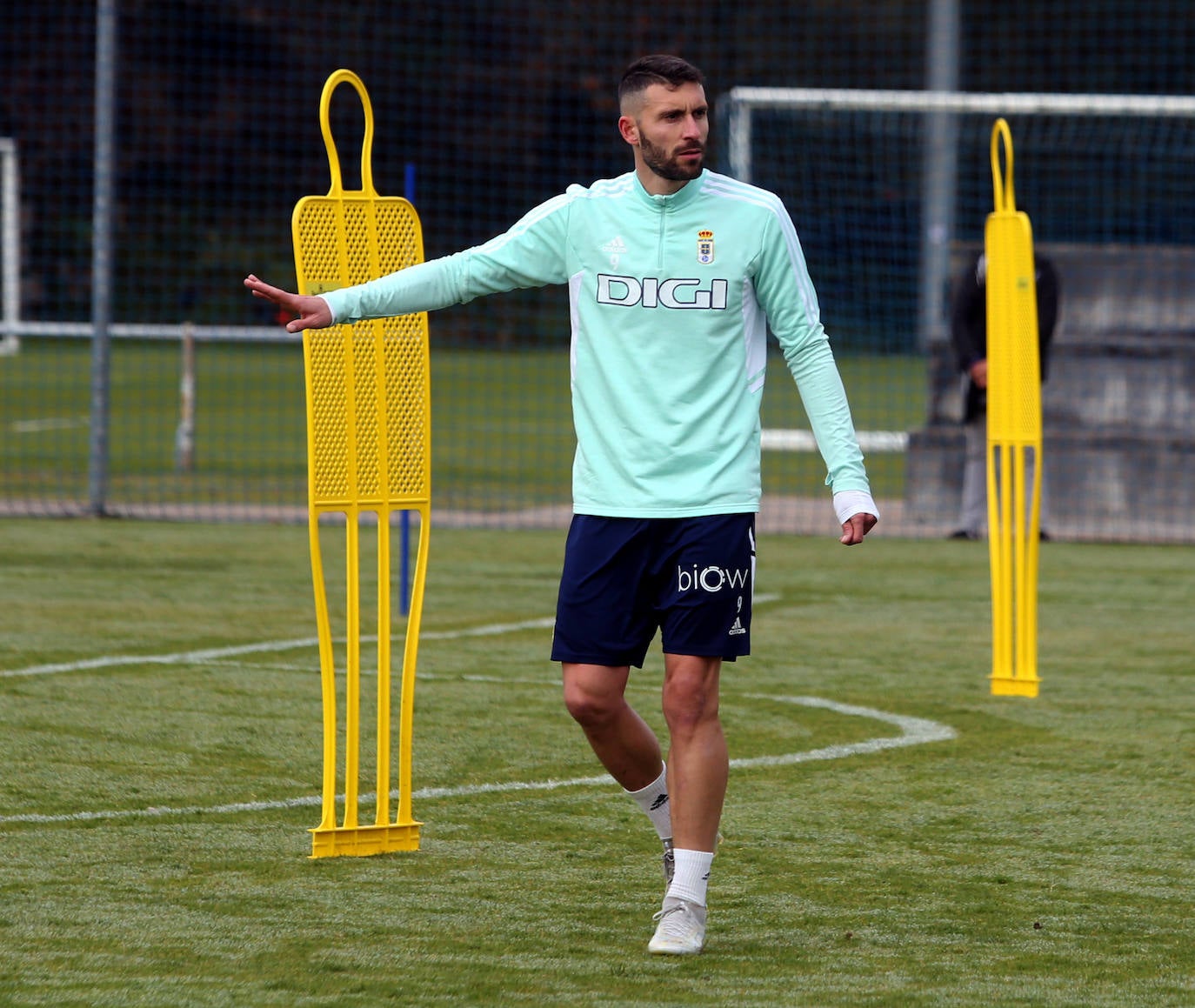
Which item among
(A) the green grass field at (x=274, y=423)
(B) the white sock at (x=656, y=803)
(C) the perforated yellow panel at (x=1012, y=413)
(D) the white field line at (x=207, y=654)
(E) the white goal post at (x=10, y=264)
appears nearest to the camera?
(B) the white sock at (x=656, y=803)

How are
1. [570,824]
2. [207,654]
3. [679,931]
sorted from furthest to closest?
1. [207,654]
2. [570,824]
3. [679,931]

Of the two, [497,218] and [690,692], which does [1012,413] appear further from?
[497,218]

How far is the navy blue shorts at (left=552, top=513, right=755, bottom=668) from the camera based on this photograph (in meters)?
4.86

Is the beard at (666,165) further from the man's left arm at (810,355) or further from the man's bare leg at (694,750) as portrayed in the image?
the man's bare leg at (694,750)

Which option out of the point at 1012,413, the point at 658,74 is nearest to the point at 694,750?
the point at 658,74

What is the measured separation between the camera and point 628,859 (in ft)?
18.8

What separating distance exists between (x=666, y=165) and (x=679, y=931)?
5.52 feet

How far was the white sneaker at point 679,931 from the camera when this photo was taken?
475 centimetres

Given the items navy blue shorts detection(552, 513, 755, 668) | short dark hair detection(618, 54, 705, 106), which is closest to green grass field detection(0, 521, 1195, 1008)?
navy blue shorts detection(552, 513, 755, 668)

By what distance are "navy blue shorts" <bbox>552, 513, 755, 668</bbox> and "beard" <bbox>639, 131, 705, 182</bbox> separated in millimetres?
762

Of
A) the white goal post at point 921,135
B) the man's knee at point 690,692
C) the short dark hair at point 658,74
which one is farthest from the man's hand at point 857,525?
the white goal post at point 921,135

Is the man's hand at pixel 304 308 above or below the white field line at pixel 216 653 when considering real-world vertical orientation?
above

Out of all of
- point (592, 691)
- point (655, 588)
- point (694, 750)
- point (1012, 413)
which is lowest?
point (694, 750)

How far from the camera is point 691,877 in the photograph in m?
4.78
